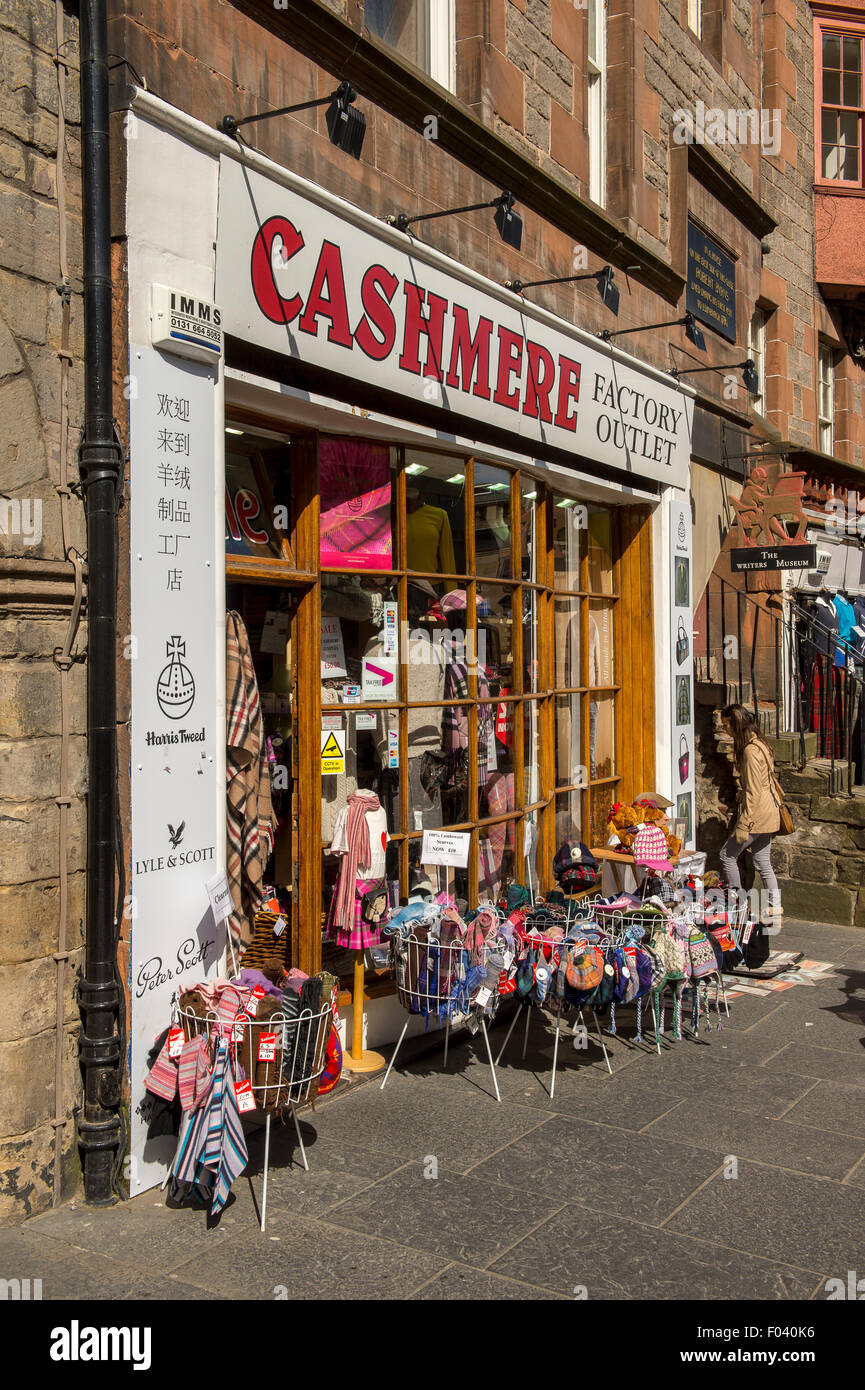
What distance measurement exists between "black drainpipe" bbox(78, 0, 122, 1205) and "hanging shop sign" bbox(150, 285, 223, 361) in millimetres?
228

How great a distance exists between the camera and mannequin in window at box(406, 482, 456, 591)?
6.96 meters

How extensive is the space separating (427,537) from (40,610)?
9.98 feet

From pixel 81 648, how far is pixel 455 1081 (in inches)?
121

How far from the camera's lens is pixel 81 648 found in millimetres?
4688

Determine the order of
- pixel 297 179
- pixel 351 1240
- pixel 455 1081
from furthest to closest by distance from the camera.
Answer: pixel 455 1081
pixel 297 179
pixel 351 1240

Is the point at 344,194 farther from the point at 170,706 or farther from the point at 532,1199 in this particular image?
the point at 532,1199

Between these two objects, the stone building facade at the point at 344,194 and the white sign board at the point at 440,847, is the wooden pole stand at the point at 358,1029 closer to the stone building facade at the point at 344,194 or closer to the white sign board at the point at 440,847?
the white sign board at the point at 440,847

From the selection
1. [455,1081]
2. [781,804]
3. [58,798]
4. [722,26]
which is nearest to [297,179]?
[58,798]

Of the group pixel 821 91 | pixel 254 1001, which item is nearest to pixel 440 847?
pixel 254 1001

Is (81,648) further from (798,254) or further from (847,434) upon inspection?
(847,434)

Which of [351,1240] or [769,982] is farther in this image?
[769,982]

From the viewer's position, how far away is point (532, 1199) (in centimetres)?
473

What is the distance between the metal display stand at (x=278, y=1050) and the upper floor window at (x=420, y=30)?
568cm

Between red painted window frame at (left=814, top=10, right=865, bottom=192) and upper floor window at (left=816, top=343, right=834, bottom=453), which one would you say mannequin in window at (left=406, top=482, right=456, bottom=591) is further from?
red painted window frame at (left=814, top=10, right=865, bottom=192)
